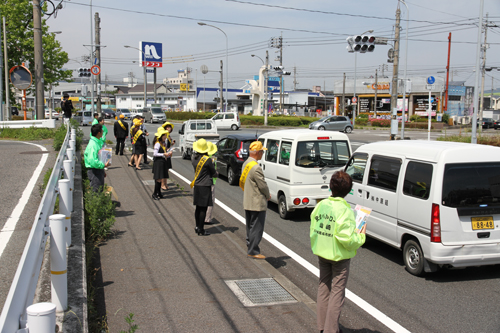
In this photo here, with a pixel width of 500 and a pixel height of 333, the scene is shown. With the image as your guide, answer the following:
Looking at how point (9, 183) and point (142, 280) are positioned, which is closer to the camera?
point (142, 280)

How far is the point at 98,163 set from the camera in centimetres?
816

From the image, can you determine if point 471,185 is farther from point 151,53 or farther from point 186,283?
point 151,53

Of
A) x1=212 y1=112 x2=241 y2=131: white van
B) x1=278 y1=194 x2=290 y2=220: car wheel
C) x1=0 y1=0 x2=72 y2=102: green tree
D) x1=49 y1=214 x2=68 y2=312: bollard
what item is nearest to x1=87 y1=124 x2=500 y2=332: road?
x1=278 y1=194 x2=290 y2=220: car wheel

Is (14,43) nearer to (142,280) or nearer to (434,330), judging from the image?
(142,280)

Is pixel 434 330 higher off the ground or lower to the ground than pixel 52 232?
lower

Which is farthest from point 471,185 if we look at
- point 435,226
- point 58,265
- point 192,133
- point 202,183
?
point 192,133

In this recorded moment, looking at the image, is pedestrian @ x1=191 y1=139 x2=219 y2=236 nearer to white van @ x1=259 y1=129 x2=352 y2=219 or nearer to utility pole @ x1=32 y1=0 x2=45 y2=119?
white van @ x1=259 y1=129 x2=352 y2=219

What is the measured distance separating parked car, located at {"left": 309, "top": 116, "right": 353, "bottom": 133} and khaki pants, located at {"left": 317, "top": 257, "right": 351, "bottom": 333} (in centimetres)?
3682

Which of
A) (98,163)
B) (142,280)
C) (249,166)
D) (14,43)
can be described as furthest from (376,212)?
(14,43)

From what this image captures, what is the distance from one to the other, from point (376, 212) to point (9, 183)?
8.17 metres

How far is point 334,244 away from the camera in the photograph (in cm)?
409

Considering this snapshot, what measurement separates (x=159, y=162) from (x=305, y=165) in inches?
Answer: 148

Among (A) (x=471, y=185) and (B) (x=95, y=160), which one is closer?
(A) (x=471, y=185)

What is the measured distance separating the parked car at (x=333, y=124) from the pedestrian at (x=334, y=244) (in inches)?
1449
